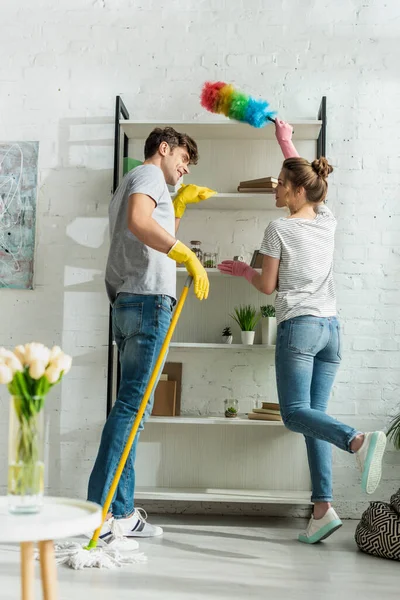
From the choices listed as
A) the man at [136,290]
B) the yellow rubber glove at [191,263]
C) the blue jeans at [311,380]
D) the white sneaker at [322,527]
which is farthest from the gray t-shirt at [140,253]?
the white sneaker at [322,527]

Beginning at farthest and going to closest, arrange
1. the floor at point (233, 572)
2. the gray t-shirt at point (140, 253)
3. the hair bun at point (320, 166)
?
1. the hair bun at point (320, 166)
2. the gray t-shirt at point (140, 253)
3. the floor at point (233, 572)

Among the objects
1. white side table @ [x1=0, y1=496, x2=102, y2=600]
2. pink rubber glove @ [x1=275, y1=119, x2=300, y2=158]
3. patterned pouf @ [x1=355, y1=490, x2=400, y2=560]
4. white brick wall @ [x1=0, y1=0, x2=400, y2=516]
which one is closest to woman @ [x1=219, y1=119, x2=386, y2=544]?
patterned pouf @ [x1=355, y1=490, x2=400, y2=560]

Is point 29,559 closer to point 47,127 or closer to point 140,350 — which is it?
point 140,350

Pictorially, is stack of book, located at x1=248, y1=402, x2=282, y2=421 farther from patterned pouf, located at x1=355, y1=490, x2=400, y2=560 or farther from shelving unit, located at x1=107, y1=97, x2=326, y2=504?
patterned pouf, located at x1=355, y1=490, x2=400, y2=560

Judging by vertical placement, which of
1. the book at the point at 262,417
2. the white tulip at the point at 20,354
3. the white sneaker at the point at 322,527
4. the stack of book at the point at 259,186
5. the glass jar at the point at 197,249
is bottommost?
the white sneaker at the point at 322,527

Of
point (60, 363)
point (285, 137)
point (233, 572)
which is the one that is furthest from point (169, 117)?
point (60, 363)

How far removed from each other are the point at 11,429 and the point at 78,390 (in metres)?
2.24

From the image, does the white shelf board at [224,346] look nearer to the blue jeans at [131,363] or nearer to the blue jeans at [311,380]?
the blue jeans at [311,380]

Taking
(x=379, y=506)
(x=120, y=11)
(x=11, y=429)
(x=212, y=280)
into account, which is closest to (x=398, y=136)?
(x=212, y=280)

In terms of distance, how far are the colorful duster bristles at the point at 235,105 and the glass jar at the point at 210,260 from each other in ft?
2.23

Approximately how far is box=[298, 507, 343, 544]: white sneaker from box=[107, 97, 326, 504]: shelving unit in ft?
1.48

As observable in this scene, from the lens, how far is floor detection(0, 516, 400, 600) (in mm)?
2277

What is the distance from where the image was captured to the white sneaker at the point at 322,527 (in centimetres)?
299

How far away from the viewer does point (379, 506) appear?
117 inches
